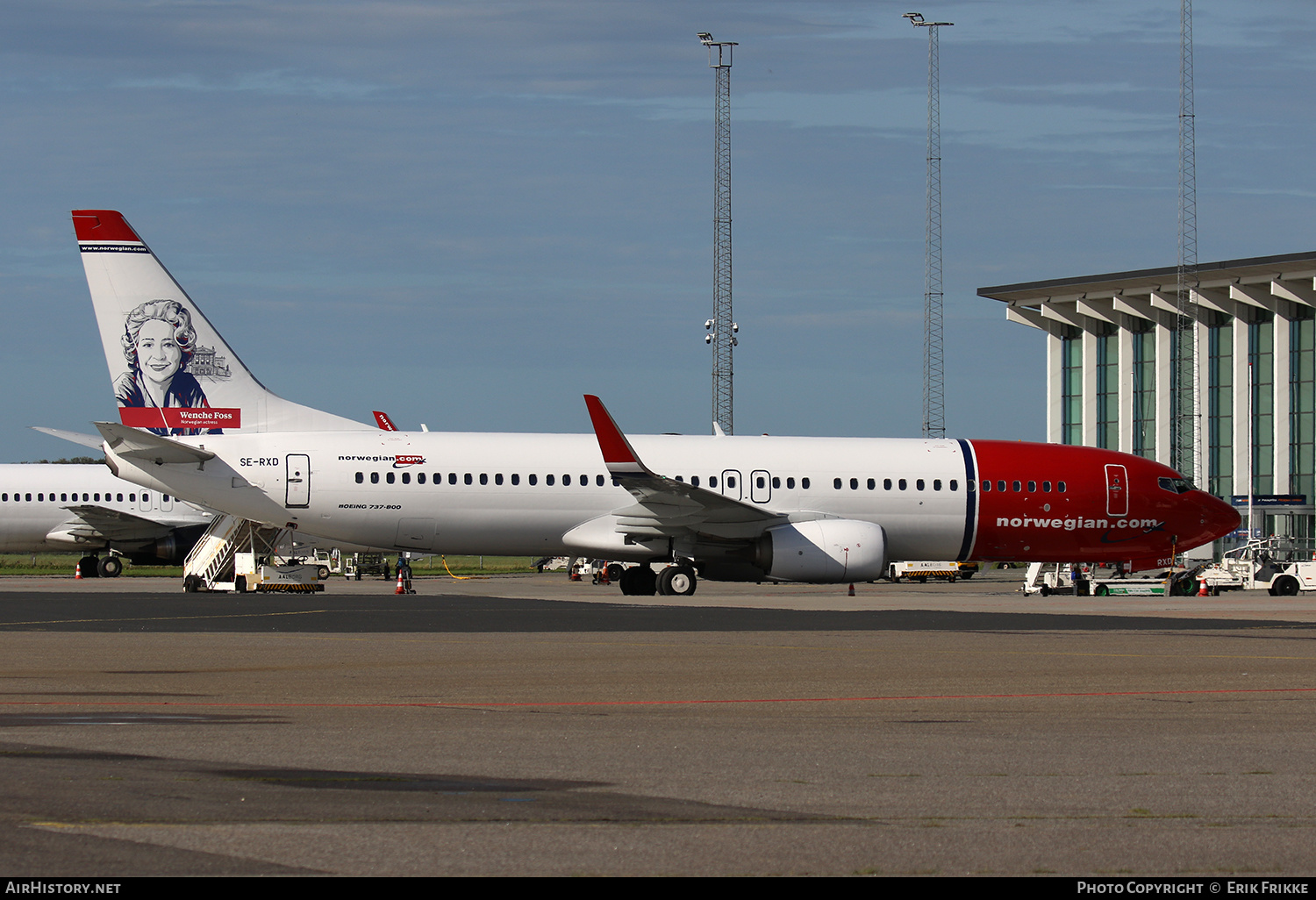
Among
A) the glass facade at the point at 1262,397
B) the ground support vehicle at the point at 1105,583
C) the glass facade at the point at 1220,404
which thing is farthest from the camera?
the glass facade at the point at 1220,404

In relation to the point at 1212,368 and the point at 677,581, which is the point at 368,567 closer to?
the point at 677,581

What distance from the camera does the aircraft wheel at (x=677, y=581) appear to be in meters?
31.8

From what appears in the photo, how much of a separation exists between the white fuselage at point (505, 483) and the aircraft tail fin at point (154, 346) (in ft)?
2.35

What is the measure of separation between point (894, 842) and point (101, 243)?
2866 cm

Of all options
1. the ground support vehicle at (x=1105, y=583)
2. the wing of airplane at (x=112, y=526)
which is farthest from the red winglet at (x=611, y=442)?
the wing of airplane at (x=112, y=526)

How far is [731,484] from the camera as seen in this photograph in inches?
1265

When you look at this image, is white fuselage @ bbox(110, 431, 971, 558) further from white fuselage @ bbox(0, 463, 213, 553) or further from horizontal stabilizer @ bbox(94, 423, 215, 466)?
white fuselage @ bbox(0, 463, 213, 553)

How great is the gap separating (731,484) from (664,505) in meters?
2.05

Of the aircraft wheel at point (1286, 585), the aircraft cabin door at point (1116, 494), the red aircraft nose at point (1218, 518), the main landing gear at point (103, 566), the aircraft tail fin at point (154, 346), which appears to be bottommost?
the main landing gear at point (103, 566)

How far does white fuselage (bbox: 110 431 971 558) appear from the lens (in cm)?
3083

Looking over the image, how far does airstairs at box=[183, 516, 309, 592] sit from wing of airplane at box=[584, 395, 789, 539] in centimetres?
745

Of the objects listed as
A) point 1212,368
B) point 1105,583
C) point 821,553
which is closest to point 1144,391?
point 1212,368

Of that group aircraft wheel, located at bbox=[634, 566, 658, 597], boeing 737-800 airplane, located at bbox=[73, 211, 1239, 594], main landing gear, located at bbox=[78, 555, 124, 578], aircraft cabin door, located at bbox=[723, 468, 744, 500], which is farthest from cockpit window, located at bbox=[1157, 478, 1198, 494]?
main landing gear, located at bbox=[78, 555, 124, 578]

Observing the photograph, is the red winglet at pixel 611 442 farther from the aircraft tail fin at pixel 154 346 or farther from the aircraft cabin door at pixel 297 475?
the aircraft tail fin at pixel 154 346
